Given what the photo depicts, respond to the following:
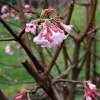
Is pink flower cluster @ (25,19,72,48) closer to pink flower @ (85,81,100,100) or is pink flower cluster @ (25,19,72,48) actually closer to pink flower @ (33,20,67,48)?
pink flower @ (33,20,67,48)

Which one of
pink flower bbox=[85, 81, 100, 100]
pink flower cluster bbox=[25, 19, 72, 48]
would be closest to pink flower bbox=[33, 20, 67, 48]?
pink flower cluster bbox=[25, 19, 72, 48]

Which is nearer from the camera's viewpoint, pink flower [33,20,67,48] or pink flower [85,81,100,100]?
pink flower [33,20,67,48]

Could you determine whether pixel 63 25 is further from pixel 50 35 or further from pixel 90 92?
pixel 90 92

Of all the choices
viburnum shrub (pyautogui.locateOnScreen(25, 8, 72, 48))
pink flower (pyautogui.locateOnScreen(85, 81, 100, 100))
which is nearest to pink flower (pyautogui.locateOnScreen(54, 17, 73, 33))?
viburnum shrub (pyautogui.locateOnScreen(25, 8, 72, 48))

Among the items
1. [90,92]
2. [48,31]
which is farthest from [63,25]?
[90,92]

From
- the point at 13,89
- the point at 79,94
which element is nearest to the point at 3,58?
the point at 13,89

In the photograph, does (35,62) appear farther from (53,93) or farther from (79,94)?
(79,94)

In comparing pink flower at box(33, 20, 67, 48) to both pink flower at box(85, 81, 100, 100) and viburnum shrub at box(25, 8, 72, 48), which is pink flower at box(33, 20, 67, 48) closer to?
viburnum shrub at box(25, 8, 72, 48)

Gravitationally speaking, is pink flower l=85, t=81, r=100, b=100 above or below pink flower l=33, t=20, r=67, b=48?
below
